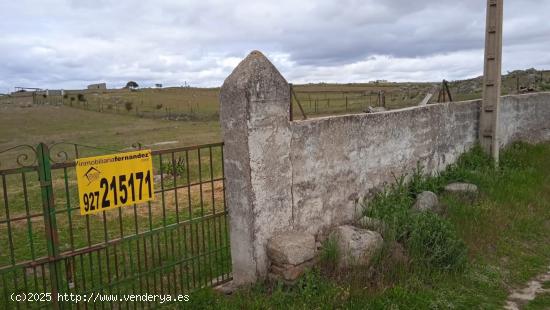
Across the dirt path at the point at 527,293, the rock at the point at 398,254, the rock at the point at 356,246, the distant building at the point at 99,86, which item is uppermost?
the distant building at the point at 99,86

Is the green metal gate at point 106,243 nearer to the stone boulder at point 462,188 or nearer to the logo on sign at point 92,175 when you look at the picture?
the logo on sign at point 92,175

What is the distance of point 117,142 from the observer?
2053cm

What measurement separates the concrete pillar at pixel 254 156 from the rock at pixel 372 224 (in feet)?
4.34

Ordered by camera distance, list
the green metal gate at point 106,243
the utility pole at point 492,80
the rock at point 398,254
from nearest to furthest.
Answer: the green metal gate at point 106,243, the rock at point 398,254, the utility pole at point 492,80

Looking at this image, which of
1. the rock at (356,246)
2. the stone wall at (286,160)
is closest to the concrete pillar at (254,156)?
the stone wall at (286,160)

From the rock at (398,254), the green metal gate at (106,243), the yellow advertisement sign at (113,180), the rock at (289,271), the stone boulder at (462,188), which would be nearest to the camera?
the green metal gate at (106,243)

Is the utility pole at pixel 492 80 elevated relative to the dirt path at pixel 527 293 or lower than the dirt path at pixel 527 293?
elevated

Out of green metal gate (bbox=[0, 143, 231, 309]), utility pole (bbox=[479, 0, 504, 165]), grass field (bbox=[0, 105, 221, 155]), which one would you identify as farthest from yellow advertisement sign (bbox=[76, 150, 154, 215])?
grass field (bbox=[0, 105, 221, 155])

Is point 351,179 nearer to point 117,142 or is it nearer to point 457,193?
point 457,193

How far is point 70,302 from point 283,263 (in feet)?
6.70

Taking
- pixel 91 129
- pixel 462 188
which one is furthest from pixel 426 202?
pixel 91 129

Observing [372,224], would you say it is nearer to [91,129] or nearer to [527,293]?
[527,293]

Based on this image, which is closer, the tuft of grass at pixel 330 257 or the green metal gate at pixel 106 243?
the green metal gate at pixel 106 243

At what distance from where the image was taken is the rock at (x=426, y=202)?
6688 millimetres
